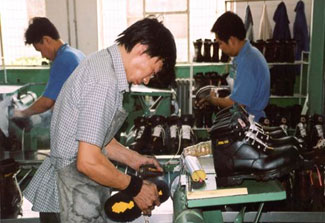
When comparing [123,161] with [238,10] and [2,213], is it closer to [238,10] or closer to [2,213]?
[2,213]

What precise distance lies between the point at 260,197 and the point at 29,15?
576 cm

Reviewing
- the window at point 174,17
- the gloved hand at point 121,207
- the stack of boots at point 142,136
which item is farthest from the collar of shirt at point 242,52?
the window at point 174,17

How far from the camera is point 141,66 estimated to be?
1.46 meters

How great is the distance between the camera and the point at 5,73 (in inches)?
243

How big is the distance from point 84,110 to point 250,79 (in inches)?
60.1

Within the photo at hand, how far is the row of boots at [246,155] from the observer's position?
1.45m

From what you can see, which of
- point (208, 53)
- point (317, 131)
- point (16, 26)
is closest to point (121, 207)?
point (317, 131)

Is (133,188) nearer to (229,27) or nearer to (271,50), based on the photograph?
(229,27)

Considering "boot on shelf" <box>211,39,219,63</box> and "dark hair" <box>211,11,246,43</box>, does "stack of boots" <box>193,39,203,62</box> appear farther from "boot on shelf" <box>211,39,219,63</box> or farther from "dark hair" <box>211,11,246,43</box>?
"dark hair" <box>211,11,246,43</box>

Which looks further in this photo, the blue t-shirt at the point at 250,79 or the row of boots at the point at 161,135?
the row of boots at the point at 161,135

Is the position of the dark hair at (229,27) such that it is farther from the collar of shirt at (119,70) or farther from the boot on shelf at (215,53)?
the boot on shelf at (215,53)

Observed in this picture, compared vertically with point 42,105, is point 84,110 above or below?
above

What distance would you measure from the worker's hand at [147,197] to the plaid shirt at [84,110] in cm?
23

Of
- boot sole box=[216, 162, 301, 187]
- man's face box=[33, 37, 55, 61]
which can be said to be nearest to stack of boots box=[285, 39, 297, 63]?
man's face box=[33, 37, 55, 61]
